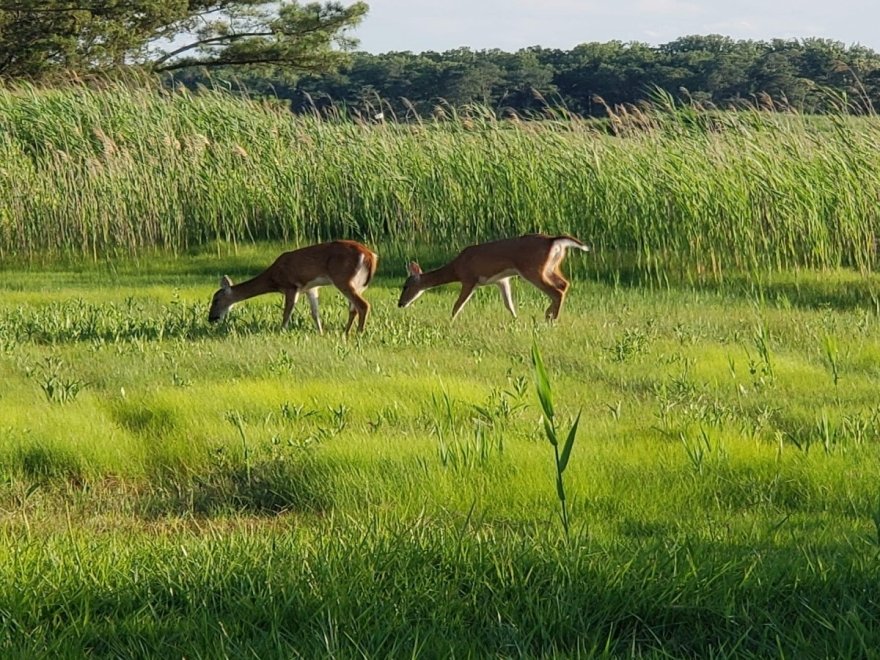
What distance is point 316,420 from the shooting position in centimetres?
570

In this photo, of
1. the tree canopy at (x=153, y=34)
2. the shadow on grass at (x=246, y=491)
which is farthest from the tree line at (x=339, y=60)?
the shadow on grass at (x=246, y=491)

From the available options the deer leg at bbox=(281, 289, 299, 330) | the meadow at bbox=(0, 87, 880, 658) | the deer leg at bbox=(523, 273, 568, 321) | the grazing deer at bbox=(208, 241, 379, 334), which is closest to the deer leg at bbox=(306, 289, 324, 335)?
the grazing deer at bbox=(208, 241, 379, 334)

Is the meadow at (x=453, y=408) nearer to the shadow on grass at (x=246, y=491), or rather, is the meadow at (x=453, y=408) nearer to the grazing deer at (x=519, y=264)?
the shadow on grass at (x=246, y=491)

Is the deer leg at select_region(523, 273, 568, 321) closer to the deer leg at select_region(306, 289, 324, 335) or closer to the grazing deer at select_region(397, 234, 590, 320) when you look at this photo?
the grazing deer at select_region(397, 234, 590, 320)

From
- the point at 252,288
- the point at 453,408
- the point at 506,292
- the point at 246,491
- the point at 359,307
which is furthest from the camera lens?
the point at 506,292

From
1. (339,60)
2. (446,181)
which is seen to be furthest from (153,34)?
(446,181)

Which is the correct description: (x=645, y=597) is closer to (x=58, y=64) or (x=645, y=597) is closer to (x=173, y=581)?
(x=173, y=581)

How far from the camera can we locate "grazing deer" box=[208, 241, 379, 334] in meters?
8.80

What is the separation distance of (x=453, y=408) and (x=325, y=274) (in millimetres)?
3573

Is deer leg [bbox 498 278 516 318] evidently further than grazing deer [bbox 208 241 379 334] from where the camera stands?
Yes

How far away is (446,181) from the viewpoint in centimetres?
1346

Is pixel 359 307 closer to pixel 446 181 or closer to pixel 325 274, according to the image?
pixel 325 274

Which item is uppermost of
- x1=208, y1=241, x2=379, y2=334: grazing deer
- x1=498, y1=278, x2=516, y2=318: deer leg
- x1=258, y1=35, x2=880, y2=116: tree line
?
x1=258, y1=35, x2=880, y2=116: tree line

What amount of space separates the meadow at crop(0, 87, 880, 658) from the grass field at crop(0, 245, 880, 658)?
0.06 feet
